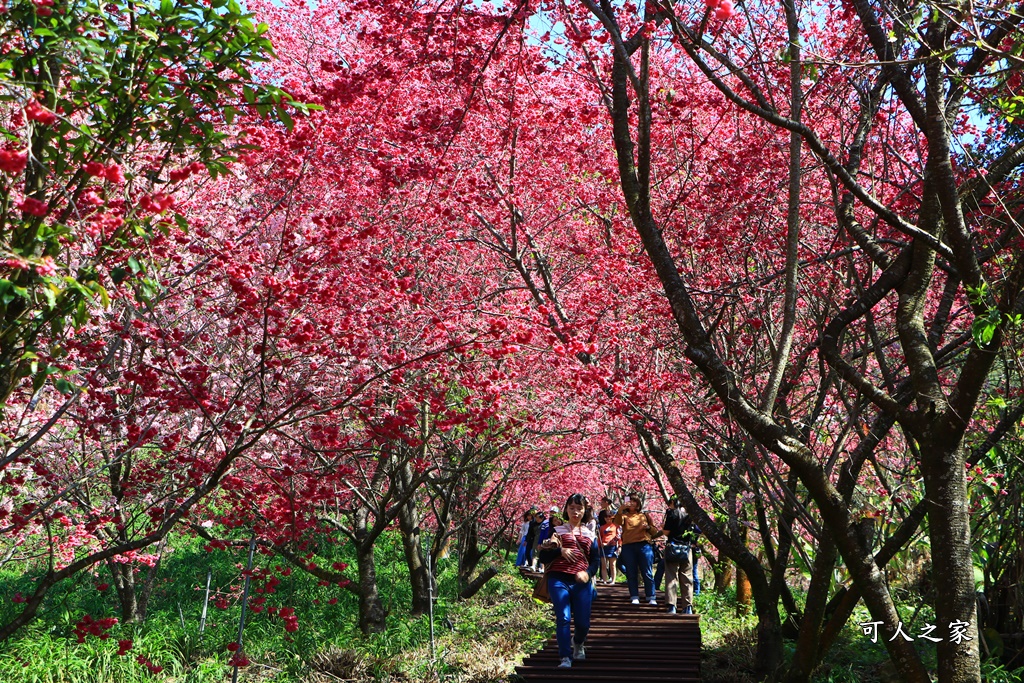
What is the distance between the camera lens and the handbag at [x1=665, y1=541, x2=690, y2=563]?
11.8 metres

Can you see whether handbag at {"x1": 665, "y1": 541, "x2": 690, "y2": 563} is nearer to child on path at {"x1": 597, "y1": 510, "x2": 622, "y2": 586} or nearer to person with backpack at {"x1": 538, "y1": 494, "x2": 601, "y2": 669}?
child on path at {"x1": 597, "y1": 510, "x2": 622, "y2": 586}

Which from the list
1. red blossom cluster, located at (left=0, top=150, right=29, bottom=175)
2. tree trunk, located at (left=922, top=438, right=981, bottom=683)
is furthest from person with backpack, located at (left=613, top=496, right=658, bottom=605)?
red blossom cluster, located at (left=0, top=150, right=29, bottom=175)

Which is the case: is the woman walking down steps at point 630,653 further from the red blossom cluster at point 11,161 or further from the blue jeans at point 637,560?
the red blossom cluster at point 11,161

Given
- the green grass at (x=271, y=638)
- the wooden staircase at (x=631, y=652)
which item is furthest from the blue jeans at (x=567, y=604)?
the green grass at (x=271, y=638)

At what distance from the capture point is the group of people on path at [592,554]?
811 cm

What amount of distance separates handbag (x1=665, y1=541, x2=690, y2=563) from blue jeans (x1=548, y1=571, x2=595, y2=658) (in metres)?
3.69

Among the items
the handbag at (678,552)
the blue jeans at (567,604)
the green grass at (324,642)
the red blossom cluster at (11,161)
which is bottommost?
the green grass at (324,642)

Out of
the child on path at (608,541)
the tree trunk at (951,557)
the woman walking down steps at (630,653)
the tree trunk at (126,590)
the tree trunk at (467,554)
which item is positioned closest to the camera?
the tree trunk at (951,557)

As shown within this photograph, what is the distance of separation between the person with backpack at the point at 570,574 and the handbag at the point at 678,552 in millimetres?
3708

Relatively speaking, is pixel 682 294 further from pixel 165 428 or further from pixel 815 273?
pixel 165 428

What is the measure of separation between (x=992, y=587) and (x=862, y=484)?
6.06 metres

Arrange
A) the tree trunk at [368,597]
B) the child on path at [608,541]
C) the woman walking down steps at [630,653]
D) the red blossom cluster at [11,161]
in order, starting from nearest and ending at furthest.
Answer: the red blossom cluster at [11,161]
the woman walking down steps at [630,653]
the tree trunk at [368,597]
the child on path at [608,541]

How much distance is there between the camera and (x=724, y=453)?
11211mm

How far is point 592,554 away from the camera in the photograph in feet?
27.7
